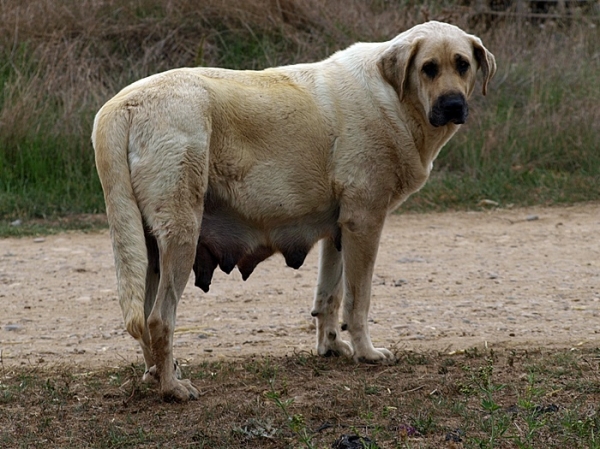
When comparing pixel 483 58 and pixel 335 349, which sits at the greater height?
pixel 483 58

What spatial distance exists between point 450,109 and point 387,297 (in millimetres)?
2170

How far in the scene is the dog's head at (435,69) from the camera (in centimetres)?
477

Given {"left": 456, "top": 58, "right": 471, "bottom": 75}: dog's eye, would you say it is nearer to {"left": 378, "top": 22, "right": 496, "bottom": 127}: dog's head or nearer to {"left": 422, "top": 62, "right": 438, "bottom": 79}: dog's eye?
{"left": 378, "top": 22, "right": 496, "bottom": 127}: dog's head

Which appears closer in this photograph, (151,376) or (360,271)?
(151,376)

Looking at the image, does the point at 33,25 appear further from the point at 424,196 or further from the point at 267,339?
the point at 267,339

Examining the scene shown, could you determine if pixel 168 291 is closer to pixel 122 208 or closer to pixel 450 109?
pixel 122 208

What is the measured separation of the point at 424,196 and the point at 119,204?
17.6 ft

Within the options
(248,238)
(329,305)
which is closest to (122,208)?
(248,238)

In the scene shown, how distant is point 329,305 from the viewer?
17.2ft

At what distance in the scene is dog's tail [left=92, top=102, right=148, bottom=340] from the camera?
4.20 m

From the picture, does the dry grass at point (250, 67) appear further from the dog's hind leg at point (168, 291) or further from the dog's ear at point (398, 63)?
the dog's hind leg at point (168, 291)

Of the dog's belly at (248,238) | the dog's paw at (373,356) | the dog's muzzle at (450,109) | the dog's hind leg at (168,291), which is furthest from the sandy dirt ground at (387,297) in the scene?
the dog's muzzle at (450,109)

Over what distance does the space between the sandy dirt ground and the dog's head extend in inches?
53.9

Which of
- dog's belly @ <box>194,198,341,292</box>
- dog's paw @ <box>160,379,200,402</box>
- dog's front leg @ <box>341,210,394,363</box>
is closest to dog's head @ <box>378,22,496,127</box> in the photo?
dog's front leg @ <box>341,210,394,363</box>
